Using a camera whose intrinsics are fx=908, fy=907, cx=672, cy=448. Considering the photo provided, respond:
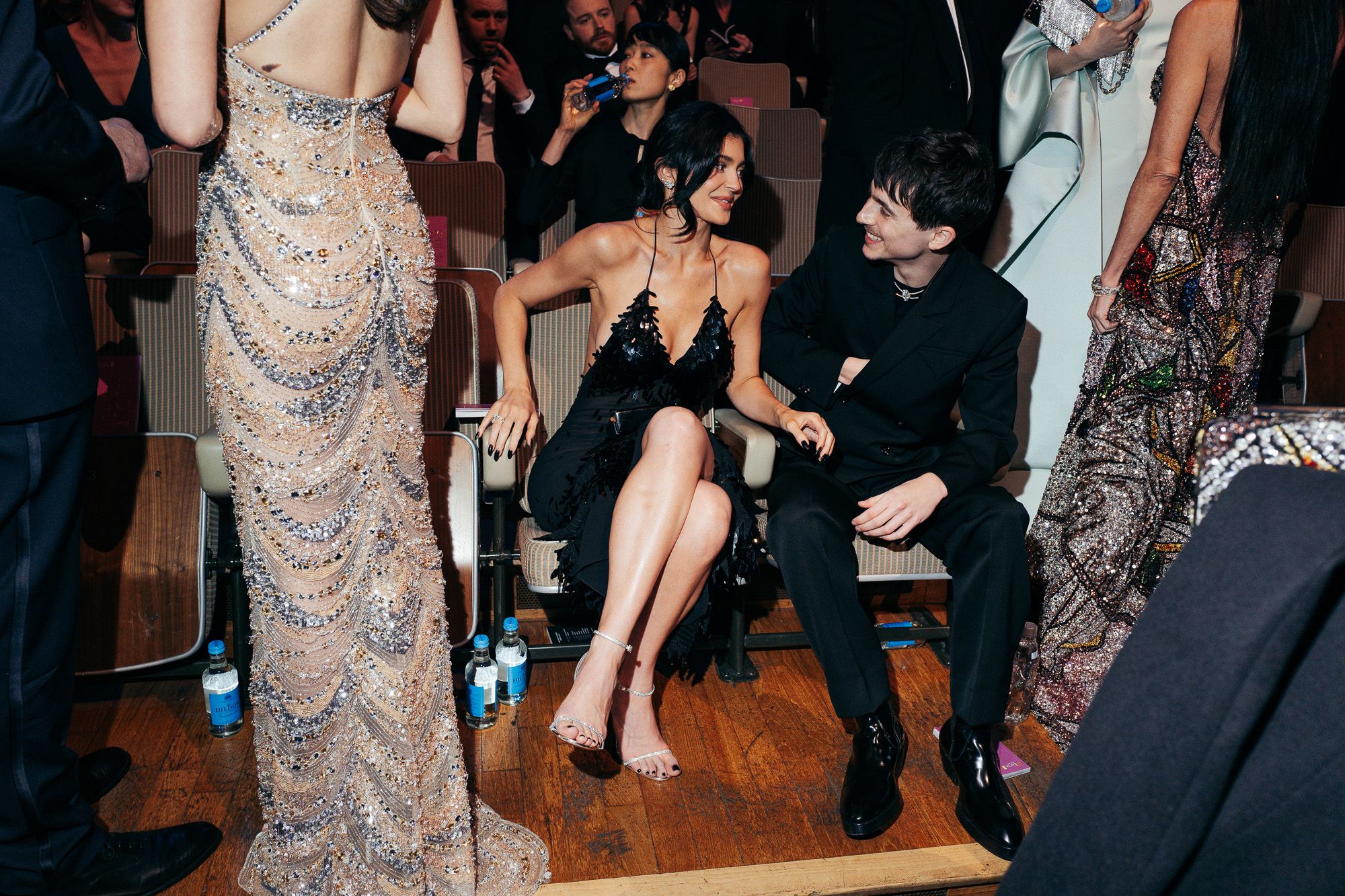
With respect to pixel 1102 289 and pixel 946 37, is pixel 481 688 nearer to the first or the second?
pixel 1102 289

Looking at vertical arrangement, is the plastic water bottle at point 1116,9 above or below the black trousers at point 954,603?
above

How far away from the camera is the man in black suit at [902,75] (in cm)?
254

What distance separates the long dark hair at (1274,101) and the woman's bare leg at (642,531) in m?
1.35

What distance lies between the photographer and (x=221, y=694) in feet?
6.66

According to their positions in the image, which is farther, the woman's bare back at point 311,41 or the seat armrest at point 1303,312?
the seat armrest at point 1303,312

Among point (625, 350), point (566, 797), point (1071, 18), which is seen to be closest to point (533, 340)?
point (625, 350)

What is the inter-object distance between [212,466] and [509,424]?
60cm

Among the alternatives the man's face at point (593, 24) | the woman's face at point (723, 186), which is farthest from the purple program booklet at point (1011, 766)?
the man's face at point (593, 24)

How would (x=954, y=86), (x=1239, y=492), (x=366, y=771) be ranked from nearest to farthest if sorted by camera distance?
(x=1239, y=492) < (x=366, y=771) < (x=954, y=86)

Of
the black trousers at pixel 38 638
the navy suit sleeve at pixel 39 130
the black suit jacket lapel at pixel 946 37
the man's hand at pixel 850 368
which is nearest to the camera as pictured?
the navy suit sleeve at pixel 39 130

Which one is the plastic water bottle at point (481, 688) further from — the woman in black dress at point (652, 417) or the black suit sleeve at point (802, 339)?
the black suit sleeve at point (802, 339)

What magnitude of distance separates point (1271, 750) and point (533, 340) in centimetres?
204

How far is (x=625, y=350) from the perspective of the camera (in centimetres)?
217

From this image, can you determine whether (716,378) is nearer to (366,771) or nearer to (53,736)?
(366,771)
